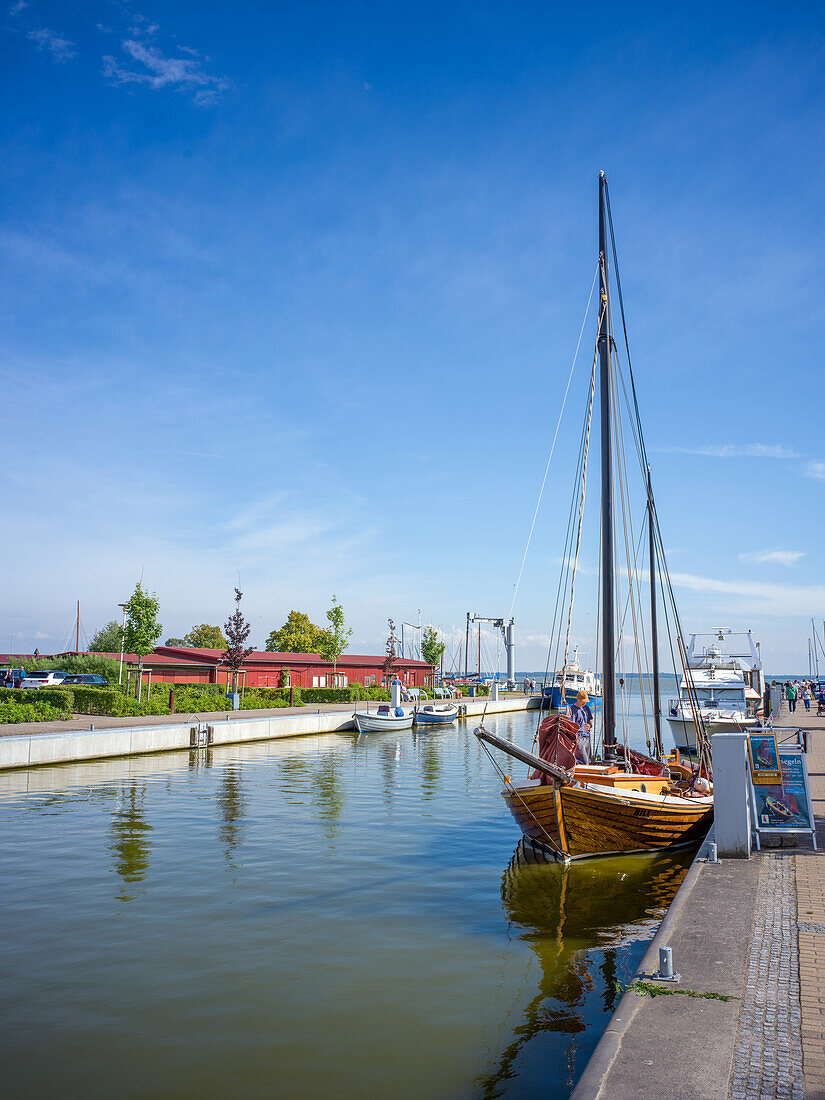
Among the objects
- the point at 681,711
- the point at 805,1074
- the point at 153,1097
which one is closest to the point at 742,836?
the point at 805,1074

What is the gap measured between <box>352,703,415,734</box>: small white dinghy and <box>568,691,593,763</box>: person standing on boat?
1049 inches

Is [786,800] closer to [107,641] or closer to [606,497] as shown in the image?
[606,497]

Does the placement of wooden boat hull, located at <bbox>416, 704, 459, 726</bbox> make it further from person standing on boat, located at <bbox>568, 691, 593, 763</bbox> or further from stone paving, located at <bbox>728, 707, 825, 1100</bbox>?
stone paving, located at <bbox>728, 707, 825, 1100</bbox>

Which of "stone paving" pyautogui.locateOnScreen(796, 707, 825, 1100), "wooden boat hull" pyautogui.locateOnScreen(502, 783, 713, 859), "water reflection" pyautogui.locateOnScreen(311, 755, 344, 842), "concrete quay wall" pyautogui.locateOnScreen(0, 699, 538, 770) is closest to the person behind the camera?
"stone paving" pyautogui.locateOnScreen(796, 707, 825, 1100)

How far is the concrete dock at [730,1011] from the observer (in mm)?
4840

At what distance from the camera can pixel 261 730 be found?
3506 centimetres

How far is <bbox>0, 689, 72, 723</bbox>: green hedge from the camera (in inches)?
1167

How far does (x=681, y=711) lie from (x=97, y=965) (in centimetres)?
2991

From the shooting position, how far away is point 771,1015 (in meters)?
5.77

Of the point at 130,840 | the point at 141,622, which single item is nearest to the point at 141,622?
the point at 141,622

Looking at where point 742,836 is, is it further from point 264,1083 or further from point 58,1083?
point 58,1083

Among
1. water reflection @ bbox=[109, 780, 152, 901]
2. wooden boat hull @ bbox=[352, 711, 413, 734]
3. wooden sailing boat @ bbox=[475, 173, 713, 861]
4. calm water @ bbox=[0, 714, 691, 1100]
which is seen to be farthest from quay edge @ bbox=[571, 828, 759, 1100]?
wooden boat hull @ bbox=[352, 711, 413, 734]

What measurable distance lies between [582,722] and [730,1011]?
34.9 feet

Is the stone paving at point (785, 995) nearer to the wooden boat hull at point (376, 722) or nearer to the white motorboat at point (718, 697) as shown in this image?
the white motorboat at point (718, 697)
